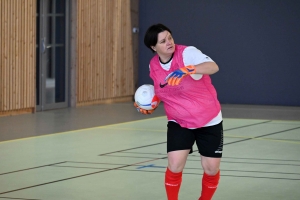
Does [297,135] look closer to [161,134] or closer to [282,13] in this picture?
[161,134]

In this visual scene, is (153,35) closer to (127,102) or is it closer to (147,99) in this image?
(147,99)

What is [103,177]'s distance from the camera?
20.3 feet

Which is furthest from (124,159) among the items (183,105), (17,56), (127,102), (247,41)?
(247,41)

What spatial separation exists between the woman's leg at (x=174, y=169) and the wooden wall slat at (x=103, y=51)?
9.19 meters

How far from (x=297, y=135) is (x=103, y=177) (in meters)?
4.06

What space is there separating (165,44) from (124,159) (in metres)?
2.96

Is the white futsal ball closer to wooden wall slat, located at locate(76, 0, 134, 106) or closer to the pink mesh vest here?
the pink mesh vest

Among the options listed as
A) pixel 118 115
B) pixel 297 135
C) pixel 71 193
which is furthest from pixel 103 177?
pixel 118 115

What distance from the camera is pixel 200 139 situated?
182 inches

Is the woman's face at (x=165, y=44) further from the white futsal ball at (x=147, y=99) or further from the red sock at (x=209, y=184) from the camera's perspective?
the red sock at (x=209, y=184)

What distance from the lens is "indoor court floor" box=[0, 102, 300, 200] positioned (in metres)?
5.56

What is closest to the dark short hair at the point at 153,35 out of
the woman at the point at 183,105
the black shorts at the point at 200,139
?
the woman at the point at 183,105

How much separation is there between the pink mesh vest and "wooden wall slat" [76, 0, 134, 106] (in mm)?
9123

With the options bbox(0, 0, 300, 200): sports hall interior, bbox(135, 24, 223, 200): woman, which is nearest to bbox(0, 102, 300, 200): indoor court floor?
bbox(0, 0, 300, 200): sports hall interior
